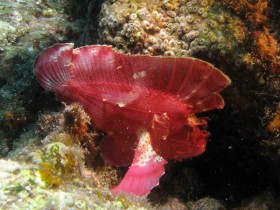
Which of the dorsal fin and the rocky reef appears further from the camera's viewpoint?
the dorsal fin

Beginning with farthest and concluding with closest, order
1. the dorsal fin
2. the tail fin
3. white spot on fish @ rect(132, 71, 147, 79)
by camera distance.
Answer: the tail fin < white spot on fish @ rect(132, 71, 147, 79) < the dorsal fin

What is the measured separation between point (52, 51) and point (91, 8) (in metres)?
1.21

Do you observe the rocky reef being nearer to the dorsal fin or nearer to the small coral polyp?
the small coral polyp

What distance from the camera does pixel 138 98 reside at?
3002mm

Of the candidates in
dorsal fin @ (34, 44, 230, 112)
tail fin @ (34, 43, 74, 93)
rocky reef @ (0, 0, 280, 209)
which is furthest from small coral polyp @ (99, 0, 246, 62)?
tail fin @ (34, 43, 74, 93)

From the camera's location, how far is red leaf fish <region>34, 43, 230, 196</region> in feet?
9.25

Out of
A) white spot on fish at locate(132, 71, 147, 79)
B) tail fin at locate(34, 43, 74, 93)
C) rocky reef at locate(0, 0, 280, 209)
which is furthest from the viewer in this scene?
tail fin at locate(34, 43, 74, 93)

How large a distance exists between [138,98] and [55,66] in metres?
0.89

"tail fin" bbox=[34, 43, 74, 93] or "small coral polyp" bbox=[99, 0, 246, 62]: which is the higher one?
"small coral polyp" bbox=[99, 0, 246, 62]

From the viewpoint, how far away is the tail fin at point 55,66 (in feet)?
9.86

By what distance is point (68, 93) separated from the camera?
3082 millimetres

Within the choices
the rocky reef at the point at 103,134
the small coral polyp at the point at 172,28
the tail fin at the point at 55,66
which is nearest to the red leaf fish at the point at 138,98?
the tail fin at the point at 55,66

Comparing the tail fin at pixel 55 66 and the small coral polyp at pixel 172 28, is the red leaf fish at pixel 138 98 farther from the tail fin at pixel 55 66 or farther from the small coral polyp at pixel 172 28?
the small coral polyp at pixel 172 28

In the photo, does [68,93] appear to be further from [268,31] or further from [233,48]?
[268,31]
